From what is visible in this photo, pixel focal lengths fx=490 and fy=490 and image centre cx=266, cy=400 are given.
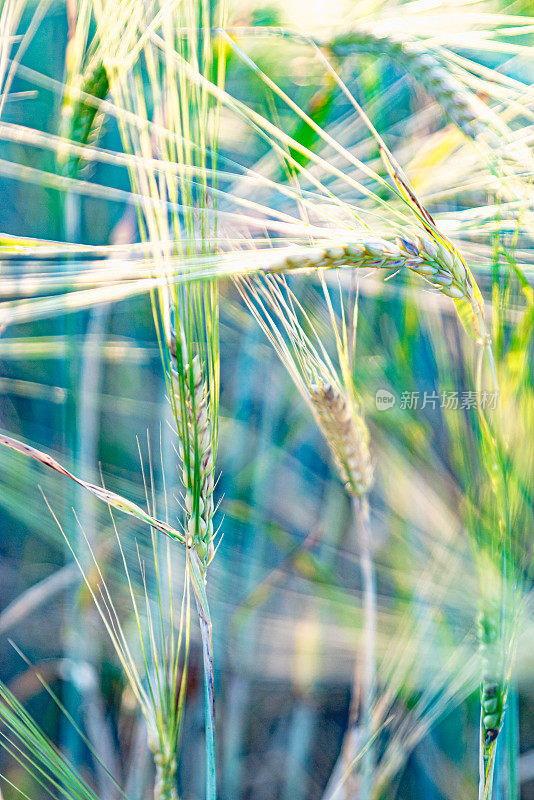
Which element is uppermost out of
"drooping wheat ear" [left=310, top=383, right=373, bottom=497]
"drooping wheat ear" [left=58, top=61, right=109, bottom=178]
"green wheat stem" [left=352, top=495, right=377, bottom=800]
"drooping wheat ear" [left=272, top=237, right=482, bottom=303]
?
"drooping wheat ear" [left=58, top=61, right=109, bottom=178]

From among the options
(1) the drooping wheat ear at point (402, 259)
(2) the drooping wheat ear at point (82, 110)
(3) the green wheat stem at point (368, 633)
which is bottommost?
(3) the green wheat stem at point (368, 633)

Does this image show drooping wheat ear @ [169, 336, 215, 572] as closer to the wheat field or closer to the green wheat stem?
the wheat field

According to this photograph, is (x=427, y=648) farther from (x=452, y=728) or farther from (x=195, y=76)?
(x=195, y=76)

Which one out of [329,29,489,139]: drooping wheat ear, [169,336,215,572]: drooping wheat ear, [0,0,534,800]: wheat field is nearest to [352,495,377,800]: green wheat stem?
[0,0,534,800]: wheat field

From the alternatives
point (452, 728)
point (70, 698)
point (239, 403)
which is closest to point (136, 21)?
point (239, 403)

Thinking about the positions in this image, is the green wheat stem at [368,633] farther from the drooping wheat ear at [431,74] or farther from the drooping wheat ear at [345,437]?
the drooping wheat ear at [431,74]

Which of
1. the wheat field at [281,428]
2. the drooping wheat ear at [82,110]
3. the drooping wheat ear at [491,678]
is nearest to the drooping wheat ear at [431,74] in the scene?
the wheat field at [281,428]

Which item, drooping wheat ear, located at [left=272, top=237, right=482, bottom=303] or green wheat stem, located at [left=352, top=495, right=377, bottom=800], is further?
green wheat stem, located at [left=352, top=495, right=377, bottom=800]
